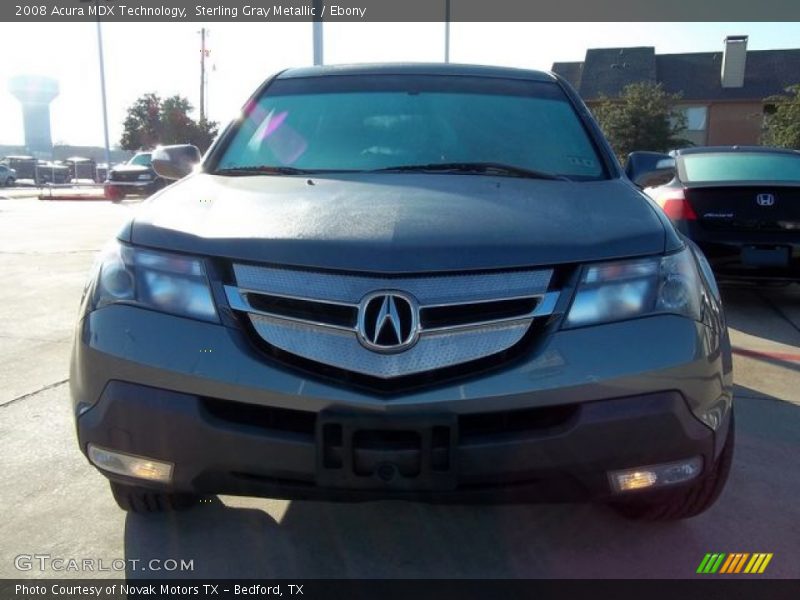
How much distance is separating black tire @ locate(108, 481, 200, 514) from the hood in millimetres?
880

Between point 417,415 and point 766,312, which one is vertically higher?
A: point 417,415

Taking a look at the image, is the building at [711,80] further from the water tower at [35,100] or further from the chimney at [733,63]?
the water tower at [35,100]

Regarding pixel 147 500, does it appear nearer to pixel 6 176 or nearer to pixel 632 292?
pixel 632 292

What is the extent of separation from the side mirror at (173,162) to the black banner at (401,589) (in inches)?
77.6

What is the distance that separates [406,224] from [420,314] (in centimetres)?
30

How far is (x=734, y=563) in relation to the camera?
2.30 metres

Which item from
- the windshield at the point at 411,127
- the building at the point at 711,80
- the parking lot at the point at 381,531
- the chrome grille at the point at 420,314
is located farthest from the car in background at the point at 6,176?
the chrome grille at the point at 420,314

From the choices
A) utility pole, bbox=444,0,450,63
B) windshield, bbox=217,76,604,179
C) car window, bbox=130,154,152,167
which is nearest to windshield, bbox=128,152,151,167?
car window, bbox=130,154,152,167

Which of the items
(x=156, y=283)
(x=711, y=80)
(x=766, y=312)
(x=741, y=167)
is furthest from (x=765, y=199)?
(x=711, y=80)

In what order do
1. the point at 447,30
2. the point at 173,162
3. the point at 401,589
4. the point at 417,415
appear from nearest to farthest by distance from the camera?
the point at 417,415 → the point at 401,589 → the point at 173,162 → the point at 447,30

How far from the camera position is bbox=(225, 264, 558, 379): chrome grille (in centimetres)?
185

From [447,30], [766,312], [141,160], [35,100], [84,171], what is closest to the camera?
[766,312]

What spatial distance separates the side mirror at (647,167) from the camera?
136 inches

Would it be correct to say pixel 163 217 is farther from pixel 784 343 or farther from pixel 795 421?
pixel 784 343
